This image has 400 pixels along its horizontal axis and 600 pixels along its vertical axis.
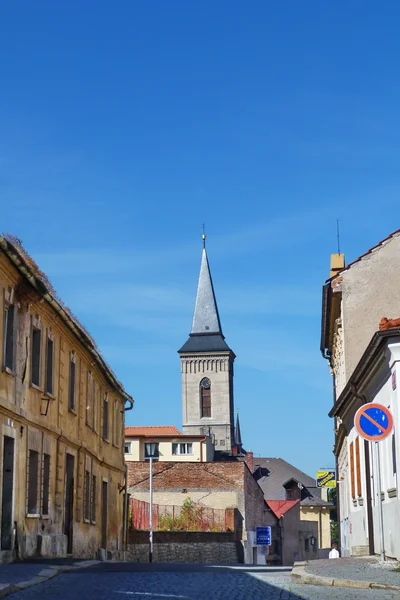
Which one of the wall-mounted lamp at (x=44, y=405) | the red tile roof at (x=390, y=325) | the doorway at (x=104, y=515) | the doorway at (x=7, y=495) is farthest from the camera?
the doorway at (x=104, y=515)

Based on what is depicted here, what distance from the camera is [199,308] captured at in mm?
134125

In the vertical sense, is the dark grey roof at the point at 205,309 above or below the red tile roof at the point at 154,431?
above

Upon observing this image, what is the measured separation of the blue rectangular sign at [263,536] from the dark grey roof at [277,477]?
36.6 meters

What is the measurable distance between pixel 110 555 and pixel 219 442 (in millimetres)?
98757

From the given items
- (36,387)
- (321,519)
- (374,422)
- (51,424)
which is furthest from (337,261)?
(321,519)

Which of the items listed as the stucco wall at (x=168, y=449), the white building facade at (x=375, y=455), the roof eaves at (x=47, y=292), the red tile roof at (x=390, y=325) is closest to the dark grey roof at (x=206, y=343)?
the stucco wall at (x=168, y=449)

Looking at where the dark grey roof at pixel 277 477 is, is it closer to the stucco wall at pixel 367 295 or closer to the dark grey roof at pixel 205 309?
the dark grey roof at pixel 205 309

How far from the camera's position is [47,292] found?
66.9ft

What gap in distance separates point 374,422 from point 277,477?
3661 inches

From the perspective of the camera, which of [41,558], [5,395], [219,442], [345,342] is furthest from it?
[219,442]

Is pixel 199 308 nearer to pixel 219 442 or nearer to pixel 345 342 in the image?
pixel 219 442

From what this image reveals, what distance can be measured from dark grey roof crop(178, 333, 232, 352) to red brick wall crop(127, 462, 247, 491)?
2748 inches

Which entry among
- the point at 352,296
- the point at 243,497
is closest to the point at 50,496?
the point at 352,296

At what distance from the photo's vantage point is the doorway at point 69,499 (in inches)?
976
